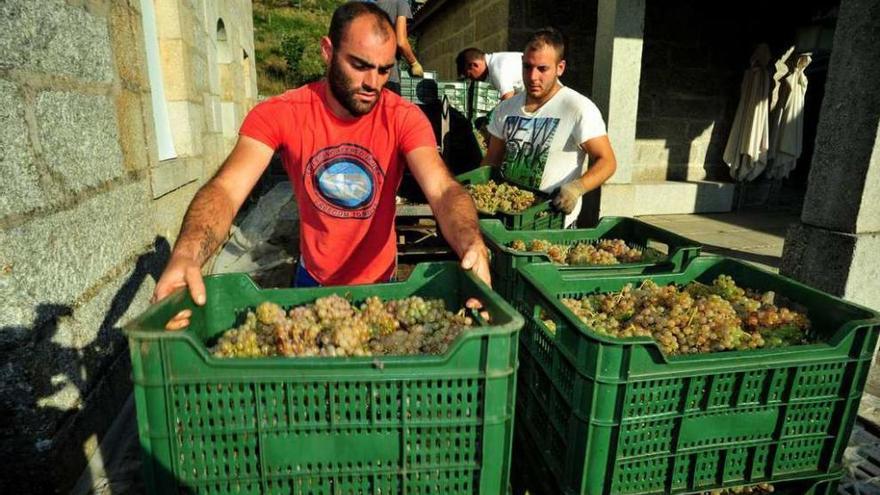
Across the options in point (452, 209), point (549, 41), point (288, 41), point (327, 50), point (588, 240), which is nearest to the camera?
point (452, 209)

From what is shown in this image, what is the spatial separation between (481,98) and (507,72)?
32.2 inches

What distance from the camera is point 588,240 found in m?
3.38

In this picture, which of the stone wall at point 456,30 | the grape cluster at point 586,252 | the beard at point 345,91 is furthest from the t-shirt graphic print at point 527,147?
the stone wall at point 456,30

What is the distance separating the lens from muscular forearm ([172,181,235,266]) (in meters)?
1.86

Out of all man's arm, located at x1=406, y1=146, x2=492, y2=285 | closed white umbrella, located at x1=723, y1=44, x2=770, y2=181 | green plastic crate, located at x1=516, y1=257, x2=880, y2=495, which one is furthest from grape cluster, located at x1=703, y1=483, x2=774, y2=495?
closed white umbrella, located at x1=723, y1=44, x2=770, y2=181

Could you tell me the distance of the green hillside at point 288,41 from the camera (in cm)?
3466

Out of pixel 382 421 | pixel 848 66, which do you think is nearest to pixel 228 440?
pixel 382 421

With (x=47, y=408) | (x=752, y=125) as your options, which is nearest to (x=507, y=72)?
(x=752, y=125)

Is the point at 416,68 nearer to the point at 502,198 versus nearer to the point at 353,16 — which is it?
the point at 502,198

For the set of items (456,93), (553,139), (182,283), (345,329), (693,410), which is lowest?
(693,410)

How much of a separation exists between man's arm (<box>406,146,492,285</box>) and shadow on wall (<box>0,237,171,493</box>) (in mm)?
1837

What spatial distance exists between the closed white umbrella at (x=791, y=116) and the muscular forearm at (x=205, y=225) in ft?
35.5

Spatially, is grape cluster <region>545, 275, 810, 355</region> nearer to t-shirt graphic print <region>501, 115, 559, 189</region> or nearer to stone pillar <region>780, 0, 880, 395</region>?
t-shirt graphic print <region>501, 115, 559, 189</region>

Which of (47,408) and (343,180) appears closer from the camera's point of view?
(47,408)
